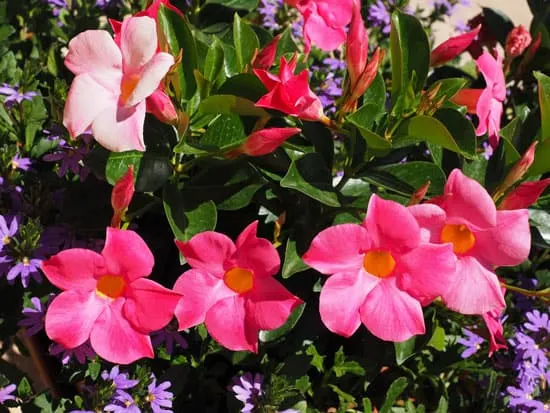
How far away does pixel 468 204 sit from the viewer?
854 mm

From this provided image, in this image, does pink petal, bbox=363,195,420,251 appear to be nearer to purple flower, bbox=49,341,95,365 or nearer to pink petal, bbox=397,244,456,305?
pink petal, bbox=397,244,456,305

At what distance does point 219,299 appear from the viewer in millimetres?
929

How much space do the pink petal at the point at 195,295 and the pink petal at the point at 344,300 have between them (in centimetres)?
15

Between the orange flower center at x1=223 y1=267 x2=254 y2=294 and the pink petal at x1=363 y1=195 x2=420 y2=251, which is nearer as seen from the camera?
the pink petal at x1=363 y1=195 x2=420 y2=251

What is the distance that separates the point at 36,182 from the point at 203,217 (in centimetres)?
49

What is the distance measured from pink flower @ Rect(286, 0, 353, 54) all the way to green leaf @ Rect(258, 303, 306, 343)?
45 cm

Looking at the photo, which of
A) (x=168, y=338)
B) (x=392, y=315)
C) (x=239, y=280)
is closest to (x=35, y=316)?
(x=168, y=338)

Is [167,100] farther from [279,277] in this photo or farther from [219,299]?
[279,277]

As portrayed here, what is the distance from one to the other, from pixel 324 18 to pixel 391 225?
47cm

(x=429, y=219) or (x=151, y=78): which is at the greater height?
(x=151, y=78)

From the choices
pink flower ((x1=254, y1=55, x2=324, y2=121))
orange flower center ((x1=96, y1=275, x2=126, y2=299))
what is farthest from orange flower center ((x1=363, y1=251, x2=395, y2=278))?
orange flower center ((x1=96, y1=275, x2=126, y2=299))

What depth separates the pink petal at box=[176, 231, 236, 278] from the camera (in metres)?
0.89

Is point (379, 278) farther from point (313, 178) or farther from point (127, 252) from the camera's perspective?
point (127, 252)

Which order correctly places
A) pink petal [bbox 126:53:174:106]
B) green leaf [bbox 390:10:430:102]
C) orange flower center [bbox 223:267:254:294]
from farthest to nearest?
green leaf [bbox 390:10:430:102]
orange flower center [bbox 223:267:254:294]
pink petal [bbox 126:53:174:106]
